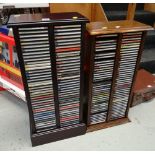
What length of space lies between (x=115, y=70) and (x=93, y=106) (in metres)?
0.37

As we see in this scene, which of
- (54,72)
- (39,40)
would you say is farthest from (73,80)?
(39,40)

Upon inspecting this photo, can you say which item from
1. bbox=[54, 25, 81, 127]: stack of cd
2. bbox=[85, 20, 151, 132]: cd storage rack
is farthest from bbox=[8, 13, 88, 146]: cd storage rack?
bbox=[85, 20, 151, 132]: cd storage rack

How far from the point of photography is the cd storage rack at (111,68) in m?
1.32

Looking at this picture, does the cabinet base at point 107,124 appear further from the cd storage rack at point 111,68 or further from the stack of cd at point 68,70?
the stack of cd at point 68,70

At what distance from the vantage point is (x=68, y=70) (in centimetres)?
134

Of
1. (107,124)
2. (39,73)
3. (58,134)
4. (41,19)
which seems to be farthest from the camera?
(107,124)

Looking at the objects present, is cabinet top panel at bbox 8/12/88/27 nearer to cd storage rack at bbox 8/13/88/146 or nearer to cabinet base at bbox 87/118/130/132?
cd storage rack at bbox 8/13/88/146

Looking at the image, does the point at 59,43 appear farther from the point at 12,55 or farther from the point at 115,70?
the point at 12,55

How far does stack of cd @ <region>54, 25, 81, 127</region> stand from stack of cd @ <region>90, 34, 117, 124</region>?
0.14m

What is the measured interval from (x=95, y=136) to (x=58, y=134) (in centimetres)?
33

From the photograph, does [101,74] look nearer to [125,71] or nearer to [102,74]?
[102,74]

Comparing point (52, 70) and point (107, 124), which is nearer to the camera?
point (52, 70)

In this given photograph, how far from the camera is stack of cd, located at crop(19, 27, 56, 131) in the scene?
1146 mm

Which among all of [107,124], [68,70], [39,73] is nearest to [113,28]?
[68,70]
